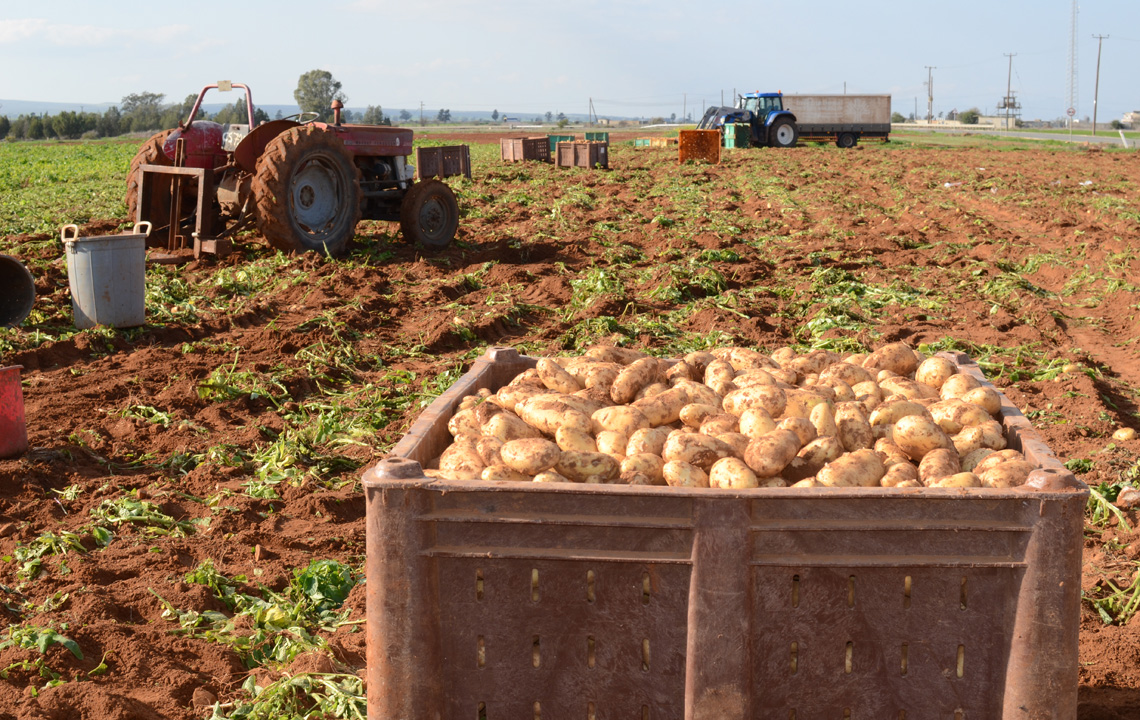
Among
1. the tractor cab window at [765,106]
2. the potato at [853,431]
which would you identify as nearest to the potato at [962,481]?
the potato at [853,431]

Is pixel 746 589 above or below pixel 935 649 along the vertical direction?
above

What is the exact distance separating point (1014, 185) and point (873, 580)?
22.4 metres

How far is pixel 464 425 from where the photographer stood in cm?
280

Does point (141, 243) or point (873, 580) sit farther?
point (141, 243)

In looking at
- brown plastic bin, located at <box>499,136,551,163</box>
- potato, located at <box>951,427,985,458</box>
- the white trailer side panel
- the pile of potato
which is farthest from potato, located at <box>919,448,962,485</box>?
the white trailer side panel

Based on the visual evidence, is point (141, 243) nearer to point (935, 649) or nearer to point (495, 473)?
point (495, 473)

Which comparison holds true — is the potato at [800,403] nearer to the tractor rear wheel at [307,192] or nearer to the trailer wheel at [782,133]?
the tractor rear wheel at [307,192]

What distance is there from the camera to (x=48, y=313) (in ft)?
28.0

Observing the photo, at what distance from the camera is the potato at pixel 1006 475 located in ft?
7.32

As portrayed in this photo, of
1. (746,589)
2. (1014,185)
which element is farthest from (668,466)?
(1014,185)

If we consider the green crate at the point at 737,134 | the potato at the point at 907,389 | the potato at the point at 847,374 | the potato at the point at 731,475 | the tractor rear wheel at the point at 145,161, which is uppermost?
the green crate at the point at 737,134

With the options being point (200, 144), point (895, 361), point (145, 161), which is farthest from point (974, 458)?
point (145, 161)

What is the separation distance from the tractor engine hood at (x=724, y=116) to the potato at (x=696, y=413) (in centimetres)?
3790

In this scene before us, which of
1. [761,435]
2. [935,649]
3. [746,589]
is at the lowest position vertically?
[935,649]
